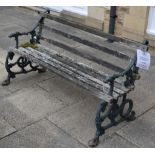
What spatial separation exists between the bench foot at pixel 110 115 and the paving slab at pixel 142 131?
10cm

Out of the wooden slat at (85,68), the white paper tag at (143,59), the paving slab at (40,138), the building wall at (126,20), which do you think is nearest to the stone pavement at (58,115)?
the paving slab at (40,138)

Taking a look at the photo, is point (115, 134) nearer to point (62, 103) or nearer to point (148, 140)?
point (148, 140)

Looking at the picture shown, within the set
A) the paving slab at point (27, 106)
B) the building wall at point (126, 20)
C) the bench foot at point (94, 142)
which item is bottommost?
the bench foot at point (94, 142)

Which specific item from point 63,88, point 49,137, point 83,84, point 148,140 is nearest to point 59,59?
point 63,88

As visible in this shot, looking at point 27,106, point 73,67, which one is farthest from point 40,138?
point 73,67

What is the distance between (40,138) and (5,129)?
0.44 meters

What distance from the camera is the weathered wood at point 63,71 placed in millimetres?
3441

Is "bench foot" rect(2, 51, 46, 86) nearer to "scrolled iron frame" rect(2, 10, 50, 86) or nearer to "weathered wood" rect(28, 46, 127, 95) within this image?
"scrolled iron frame" rect(2, 10, 50, 86)

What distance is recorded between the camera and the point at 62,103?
410 centimetres

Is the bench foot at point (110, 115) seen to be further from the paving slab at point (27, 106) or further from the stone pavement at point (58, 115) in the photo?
the paving slab at point (27, 106)

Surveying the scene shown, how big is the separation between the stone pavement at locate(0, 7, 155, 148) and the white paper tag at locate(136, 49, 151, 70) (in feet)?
2.60

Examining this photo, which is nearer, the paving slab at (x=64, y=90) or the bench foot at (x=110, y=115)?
the bench foot at (x=110, y=115)
